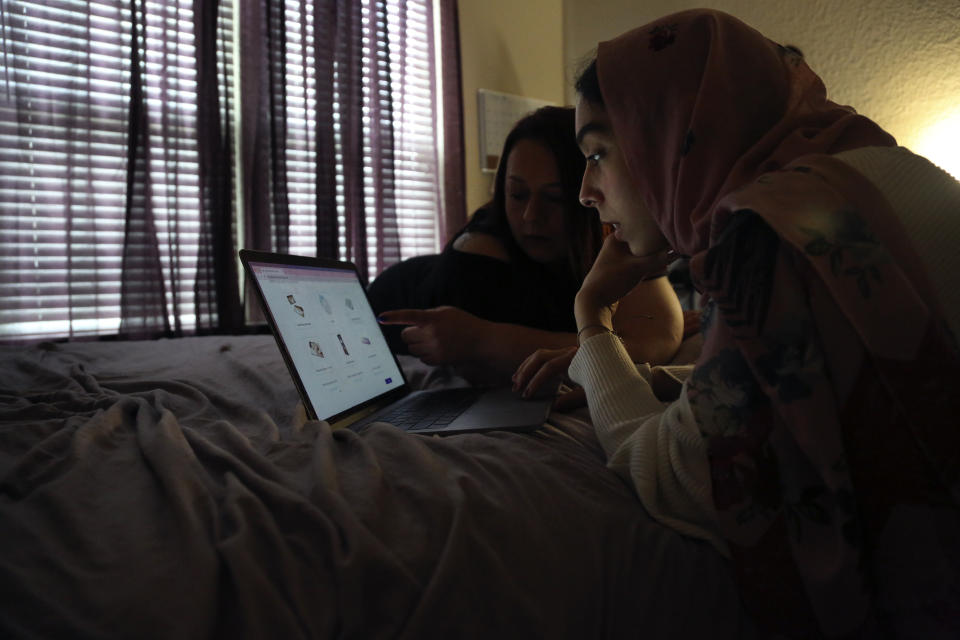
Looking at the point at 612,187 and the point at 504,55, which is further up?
the point at 504,55

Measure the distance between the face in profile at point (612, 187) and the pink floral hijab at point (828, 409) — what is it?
28 cm

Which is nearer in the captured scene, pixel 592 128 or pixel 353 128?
pixel 592 128

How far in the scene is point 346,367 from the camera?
989 mm

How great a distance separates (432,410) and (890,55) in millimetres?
1865

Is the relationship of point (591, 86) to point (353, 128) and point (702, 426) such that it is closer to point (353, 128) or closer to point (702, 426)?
point (702, 426)

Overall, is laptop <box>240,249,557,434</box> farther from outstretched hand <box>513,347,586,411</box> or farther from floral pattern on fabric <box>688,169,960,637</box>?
floral pattern on fabric <box>688,169,960,637</box>

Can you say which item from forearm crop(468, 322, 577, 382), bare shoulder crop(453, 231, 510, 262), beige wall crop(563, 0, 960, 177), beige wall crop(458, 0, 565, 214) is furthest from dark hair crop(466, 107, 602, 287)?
beige wall crop(458, 0, 565, 214)

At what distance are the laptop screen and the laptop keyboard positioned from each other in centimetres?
6

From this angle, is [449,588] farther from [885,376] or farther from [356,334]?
[356,334]

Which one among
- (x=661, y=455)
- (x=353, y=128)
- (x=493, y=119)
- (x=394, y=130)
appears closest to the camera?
(x=661, y=455)

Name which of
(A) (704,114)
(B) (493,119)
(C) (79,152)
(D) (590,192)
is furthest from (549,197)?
(B) (493,119)

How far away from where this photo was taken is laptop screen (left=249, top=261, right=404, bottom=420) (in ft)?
2.83

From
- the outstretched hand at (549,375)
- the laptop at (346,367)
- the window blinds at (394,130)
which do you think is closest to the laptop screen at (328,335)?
the laptop at (346,367)

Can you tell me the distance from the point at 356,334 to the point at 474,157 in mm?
2280
